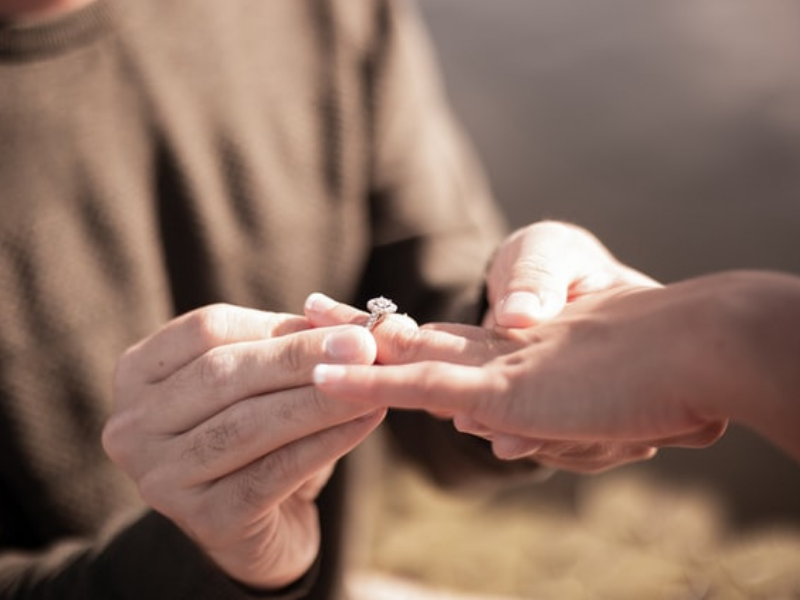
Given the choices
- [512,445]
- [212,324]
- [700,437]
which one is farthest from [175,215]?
[700,437]

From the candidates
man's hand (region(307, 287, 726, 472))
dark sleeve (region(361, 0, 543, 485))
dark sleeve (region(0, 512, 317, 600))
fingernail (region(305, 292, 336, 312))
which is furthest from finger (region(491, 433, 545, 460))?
dark sleeve (region(361, 0, 543, 485))

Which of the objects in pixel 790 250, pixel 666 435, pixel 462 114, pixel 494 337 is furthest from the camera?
pixel 462 114

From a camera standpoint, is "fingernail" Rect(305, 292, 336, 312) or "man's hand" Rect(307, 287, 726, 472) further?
"fingernail" Rect(305, 292, 336, 312)

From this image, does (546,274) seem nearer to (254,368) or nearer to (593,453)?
(593,453)

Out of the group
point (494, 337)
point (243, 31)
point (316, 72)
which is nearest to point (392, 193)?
point (316, 72)

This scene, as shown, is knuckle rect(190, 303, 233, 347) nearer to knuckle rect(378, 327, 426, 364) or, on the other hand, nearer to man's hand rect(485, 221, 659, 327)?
knuckle rect(378, 327, 426, 364)

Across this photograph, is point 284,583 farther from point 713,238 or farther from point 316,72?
point 713,238

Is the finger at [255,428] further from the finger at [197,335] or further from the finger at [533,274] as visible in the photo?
the finger at [533,274]
